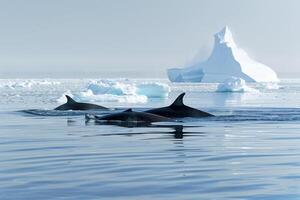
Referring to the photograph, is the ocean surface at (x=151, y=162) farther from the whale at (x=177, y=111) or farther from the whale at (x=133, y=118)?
the whale at (x=177, y=111)

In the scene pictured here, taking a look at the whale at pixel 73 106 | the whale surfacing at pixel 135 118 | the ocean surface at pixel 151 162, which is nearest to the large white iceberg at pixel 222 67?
the whale at pixel 73 106

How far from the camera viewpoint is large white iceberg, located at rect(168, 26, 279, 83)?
86.1m

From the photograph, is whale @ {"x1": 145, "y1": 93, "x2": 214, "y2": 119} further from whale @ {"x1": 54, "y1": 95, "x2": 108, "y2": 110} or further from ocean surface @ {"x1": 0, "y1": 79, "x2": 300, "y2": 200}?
whale @ {"x1": 54, "y1": 95, "x2": 108, "y2": 110}

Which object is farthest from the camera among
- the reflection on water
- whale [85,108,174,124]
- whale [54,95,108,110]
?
whale [54,95,108,110]

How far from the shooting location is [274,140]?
43.1 feet

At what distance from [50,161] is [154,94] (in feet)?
129

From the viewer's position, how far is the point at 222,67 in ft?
285

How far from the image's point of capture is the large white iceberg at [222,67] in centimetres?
8606

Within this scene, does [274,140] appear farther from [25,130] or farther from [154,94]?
[154,94]

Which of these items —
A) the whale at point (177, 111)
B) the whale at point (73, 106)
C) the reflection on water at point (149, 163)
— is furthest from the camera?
the whale at point (73, 106)

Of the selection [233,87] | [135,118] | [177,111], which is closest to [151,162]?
[135,118]

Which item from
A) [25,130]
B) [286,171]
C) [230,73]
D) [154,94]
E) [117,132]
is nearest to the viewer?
[286,171]

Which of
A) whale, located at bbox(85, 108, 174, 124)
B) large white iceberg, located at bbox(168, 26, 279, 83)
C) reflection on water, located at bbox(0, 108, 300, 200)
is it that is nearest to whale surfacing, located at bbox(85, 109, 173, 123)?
whale, located at bbox(85, 108, 174, 124)

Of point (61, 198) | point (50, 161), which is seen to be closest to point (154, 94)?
point (50, 161)
